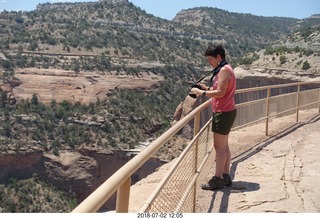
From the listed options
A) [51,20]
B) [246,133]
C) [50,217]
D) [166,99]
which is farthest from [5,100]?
[50,217]

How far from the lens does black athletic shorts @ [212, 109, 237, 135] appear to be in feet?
18.1

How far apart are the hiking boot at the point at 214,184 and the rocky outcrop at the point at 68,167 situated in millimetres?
30586

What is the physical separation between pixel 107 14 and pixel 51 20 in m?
14.0

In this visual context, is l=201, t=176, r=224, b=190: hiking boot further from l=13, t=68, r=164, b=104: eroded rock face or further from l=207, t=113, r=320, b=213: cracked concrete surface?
l=13, t=68, r=164, b=104: eroded rock face

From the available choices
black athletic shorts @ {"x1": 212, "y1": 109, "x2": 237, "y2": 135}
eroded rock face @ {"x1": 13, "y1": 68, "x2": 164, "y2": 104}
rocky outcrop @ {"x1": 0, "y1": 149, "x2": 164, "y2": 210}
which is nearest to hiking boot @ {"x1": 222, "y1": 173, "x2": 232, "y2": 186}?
black athletic shorts @ {"x1": 212, "y1": 109, "x2": 237, "y2": 135}

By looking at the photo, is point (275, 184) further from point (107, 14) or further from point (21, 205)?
point (107, 14)

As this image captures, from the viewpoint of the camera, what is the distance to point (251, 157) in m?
7.82

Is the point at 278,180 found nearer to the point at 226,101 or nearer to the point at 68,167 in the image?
the point at 226,101

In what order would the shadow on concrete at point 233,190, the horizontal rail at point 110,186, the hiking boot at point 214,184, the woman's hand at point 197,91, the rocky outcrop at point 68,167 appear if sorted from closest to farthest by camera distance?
1. the horizontal rail at point 110,186
2. the woman's hand at point 197,91
3. the shadow on concrete at point 233,190
4. the hiking boot at point 214,184
5. the rocky outcrop at point 68,167

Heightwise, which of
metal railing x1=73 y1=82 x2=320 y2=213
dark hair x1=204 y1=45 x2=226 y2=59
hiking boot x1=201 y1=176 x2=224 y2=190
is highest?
dark hair x1=204 y1=45 x2=226 y2=59

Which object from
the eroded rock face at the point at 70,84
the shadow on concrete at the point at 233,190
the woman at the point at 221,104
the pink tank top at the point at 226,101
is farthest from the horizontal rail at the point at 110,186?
the eroded rock face at the point at 70,84

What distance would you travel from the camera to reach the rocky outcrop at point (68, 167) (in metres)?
37.3

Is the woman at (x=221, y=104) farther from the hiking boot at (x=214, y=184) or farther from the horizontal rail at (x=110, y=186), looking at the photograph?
the horizontal rail at (x=110, y=186)

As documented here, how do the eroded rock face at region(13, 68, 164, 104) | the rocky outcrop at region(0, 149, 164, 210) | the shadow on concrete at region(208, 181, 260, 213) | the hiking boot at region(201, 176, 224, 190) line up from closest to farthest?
the shadow on concrete at region(208, 181, 260, 213) < the hiking boot at region(201, 176, 224, 190) < the rocky outcrop at region(0, 149, 164, 210) < the eroded rock face at region(13, 68, 164, 104)
